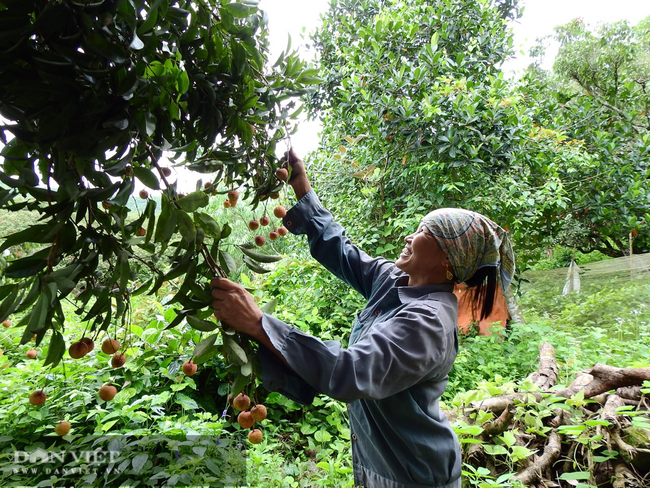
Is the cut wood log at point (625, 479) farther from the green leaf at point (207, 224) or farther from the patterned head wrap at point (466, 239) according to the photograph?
the green leaf at point (207, 224)

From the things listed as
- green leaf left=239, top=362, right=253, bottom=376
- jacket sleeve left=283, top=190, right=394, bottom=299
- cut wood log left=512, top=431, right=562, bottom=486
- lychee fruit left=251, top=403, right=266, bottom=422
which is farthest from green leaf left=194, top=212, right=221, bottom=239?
cut wood log left=512, top=431, right=562, bottom=486

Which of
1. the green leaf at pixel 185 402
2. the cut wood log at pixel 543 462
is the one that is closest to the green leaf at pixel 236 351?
the green leaf at pixel 185 402

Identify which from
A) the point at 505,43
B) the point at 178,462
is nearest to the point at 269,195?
the point at 178,462

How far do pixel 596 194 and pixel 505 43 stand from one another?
4.71 feet

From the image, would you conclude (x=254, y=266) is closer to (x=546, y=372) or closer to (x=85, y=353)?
(x=85, y=353)

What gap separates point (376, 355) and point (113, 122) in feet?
1.84

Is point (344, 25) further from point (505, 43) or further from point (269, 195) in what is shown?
point (269, 195)

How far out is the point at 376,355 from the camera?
77cm

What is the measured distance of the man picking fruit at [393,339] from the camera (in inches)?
Answer: 28.1

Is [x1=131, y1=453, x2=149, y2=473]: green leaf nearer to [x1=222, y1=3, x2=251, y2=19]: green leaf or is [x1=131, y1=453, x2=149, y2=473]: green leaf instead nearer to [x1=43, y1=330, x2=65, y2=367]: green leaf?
[x1=43, y1=330, x2=65, y2=367]: green leaf

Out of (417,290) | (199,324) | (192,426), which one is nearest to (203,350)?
(199,324)

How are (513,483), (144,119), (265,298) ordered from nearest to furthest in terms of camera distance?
1. (144,119)
2. (513,483)
3. (265,298)

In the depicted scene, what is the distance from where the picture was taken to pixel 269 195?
963mm

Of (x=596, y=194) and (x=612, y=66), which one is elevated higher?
(x=612, y=66)
